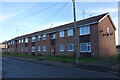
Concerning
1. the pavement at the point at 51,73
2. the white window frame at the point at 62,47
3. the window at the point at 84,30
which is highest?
the window at the point at 84,30

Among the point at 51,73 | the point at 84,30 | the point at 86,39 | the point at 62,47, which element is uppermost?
the point at 84,30

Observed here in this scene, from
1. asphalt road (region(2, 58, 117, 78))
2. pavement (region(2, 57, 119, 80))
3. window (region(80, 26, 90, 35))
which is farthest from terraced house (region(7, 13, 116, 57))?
asphalt road (region(2, 58, 117, 78))

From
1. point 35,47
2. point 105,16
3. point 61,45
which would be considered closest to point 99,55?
point 105,16

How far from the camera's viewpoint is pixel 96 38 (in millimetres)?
24000

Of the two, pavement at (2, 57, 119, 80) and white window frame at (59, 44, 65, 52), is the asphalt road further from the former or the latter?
white window frame at (59, 44, 65, 52)

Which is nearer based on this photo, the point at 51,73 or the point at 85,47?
the point at 51,73

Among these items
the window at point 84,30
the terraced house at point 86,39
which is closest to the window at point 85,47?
the terraced house at point 86,39

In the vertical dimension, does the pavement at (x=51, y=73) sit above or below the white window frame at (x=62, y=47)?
below

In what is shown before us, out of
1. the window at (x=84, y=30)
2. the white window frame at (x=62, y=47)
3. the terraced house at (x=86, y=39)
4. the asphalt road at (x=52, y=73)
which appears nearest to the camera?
the asphalt road at (x=52, y=73)

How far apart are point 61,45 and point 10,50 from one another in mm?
35394

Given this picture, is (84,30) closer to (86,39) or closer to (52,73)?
(86,39)

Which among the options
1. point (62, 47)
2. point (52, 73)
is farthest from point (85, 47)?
point (52, 73)

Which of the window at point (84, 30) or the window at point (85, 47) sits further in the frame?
the window at point (84, 30)

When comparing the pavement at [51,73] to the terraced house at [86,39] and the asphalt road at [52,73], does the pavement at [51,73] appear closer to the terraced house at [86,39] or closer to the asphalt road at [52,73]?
the asphalt road at [52,73]
